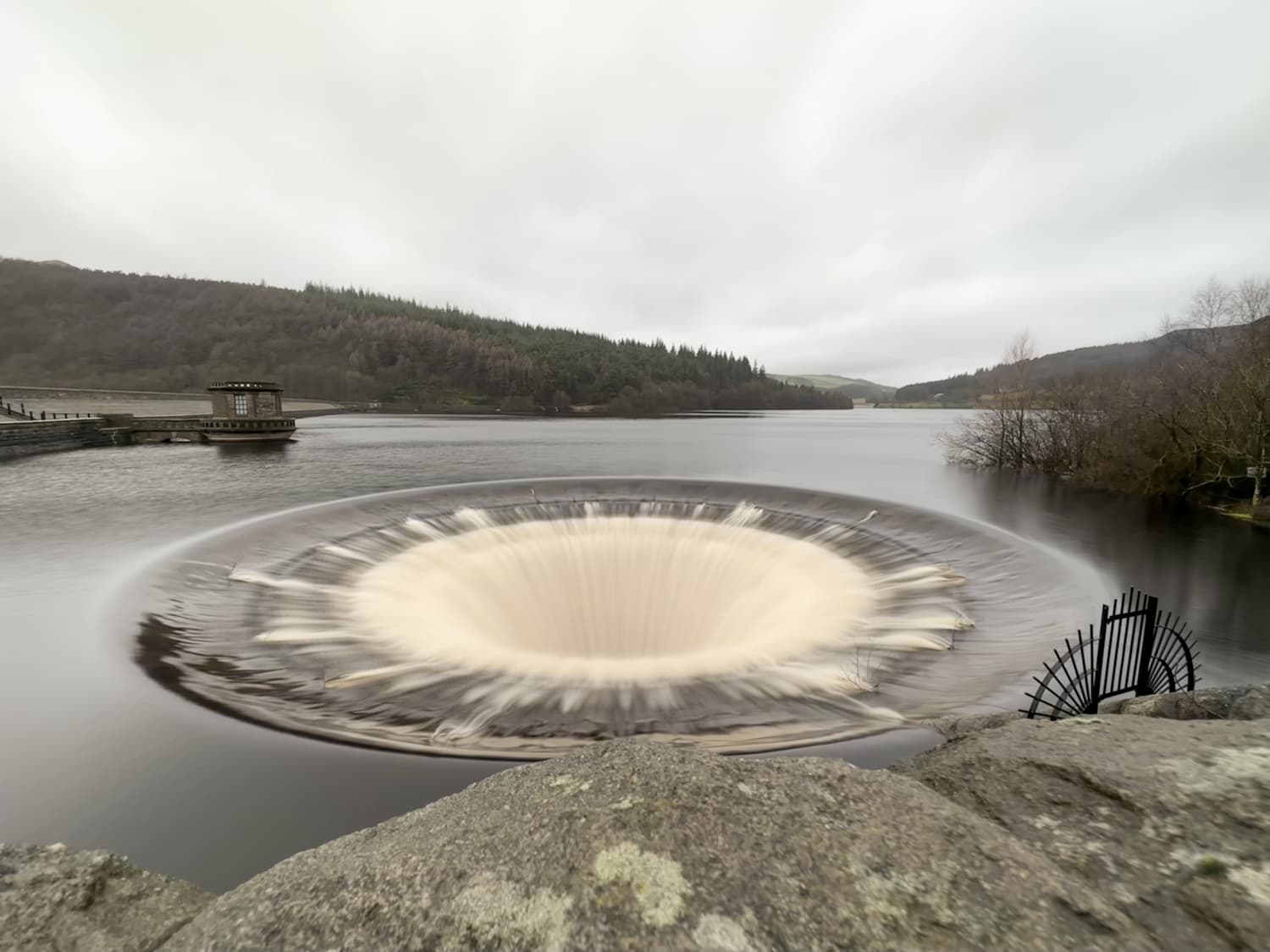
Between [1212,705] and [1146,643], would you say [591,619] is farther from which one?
[1212,705]

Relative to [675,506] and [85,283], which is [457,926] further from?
[85,283]

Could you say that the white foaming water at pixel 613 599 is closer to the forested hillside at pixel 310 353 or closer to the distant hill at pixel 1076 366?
the distant hill at pixel 1076 366

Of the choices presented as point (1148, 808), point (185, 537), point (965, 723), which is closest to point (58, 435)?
point (185, 537)

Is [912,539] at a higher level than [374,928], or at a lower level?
lower

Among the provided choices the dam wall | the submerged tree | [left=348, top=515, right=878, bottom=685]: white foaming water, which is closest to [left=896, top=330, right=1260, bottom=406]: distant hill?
the submerged tree

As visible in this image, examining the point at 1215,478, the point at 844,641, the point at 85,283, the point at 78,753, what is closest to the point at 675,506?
the point at 844,641

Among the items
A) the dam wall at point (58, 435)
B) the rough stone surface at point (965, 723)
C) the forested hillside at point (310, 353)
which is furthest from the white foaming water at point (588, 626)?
the forested hillside at point (310, 353)
